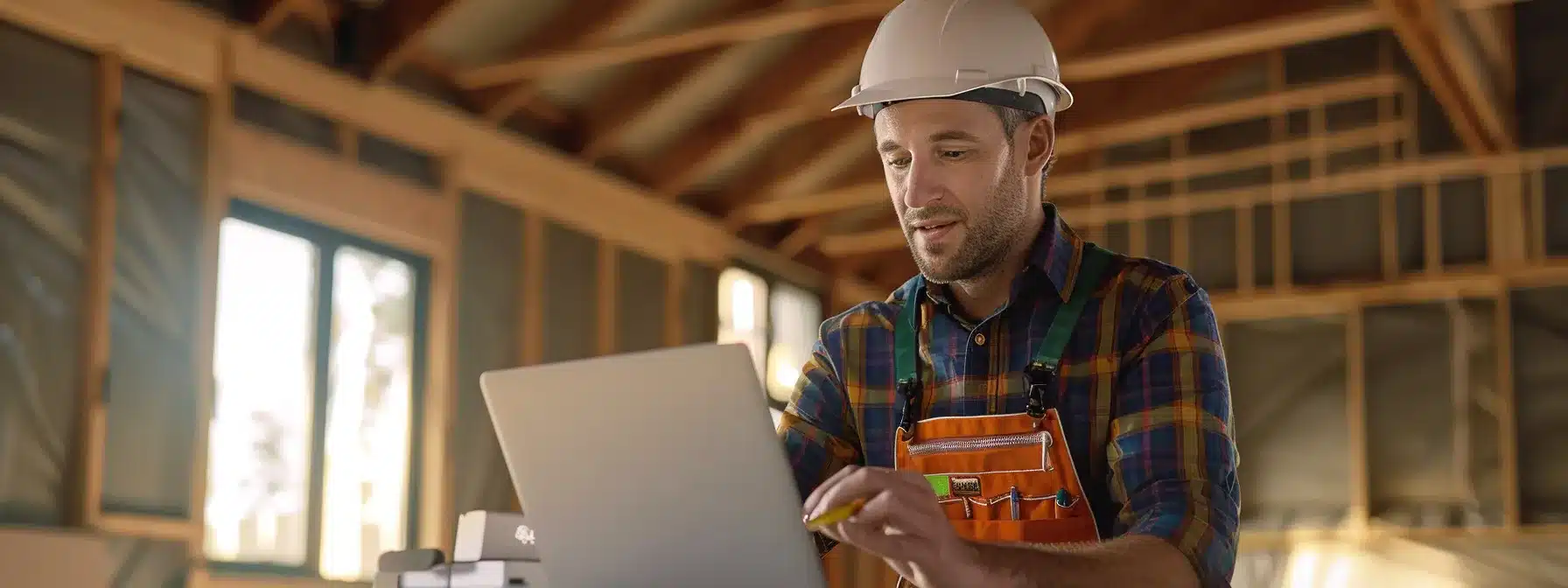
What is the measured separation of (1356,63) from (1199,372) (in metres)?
9.80

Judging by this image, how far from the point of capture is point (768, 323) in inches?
405

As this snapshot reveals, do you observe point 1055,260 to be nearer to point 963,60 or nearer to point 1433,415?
point 963,60

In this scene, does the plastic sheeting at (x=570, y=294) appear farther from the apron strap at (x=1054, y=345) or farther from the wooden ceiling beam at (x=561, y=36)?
the apron strap at (x=1054, y=345)

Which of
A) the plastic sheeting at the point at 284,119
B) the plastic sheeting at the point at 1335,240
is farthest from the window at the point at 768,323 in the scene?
the plastic sheeting at the point at 1335,240

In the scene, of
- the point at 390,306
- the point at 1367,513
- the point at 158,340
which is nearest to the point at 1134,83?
the point at 1367,513

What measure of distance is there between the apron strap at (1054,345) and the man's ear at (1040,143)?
0.17 metres

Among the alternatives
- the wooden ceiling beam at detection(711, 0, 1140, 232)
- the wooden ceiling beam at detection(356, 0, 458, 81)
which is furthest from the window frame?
the wooden ceiling beam at detection(356, 0, 458, 81)

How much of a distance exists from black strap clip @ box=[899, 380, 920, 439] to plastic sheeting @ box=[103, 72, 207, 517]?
14.6 feet

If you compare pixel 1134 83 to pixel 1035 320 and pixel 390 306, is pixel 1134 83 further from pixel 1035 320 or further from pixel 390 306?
pixel 1035 320

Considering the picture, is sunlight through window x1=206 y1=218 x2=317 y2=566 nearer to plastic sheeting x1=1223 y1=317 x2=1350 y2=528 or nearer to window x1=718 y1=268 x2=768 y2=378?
window x1=718 y1=268 x2=768 y2=378

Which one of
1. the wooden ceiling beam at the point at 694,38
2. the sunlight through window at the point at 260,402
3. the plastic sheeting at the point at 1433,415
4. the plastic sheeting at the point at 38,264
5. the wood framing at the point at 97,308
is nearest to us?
the plastic sheeting at the point at 38,264

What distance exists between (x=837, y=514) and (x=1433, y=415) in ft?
32.2

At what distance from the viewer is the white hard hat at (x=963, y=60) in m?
2.06

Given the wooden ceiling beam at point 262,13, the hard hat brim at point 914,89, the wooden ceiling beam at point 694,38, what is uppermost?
the wooden ceiling beam at point 694,38
